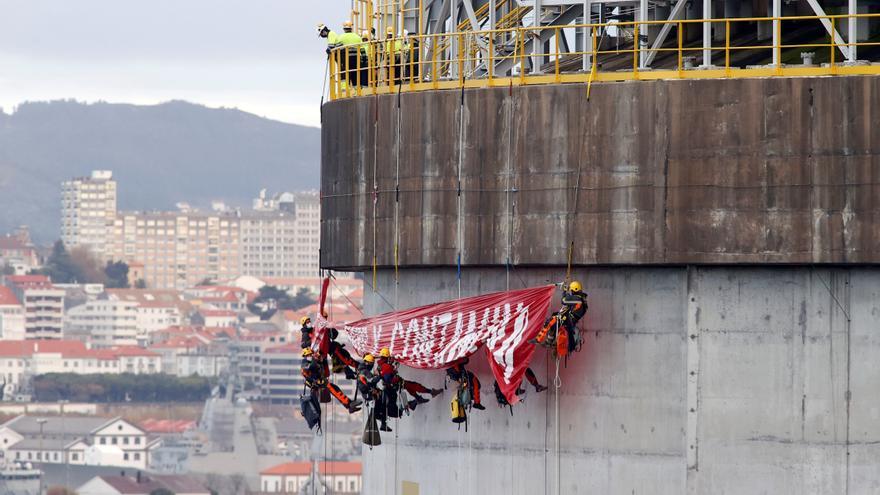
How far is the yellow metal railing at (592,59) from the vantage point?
25.4 m

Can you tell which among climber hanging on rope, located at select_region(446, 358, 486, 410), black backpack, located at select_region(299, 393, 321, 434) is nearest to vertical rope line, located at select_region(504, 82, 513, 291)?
climber hanging on rope, located at select_region(446, 358, 486, 410)

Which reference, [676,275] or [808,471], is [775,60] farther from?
[808,471]

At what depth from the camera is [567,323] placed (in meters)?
25.5

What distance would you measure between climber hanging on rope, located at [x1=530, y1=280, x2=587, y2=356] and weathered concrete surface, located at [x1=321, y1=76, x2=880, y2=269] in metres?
0.57

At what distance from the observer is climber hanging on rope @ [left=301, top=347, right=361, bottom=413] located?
2862 cm

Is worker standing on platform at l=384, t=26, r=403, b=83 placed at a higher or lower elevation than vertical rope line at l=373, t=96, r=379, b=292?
higher

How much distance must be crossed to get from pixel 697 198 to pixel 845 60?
2633 mm

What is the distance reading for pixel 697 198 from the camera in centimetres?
2519

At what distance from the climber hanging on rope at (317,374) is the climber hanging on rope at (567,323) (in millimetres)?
3995

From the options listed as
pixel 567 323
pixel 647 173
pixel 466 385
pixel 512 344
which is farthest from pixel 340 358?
pixel 647 173

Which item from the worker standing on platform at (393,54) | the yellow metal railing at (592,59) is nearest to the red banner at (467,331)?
the yellow metal railing at (592,59)

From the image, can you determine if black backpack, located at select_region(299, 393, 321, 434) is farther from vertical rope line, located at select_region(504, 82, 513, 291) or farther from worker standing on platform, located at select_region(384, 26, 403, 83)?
worker standing on platform, located at select_region(384, 26, 403, 83)

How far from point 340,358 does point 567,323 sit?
4.66m

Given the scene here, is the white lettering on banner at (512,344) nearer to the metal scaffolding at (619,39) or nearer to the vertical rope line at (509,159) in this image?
the vertical rope line at (509,159)
